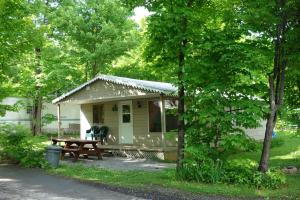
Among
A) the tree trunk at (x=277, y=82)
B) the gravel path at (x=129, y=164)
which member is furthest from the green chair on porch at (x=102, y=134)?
the tree trunk at (x=277, y=82)

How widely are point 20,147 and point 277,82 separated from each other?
32.9 ft

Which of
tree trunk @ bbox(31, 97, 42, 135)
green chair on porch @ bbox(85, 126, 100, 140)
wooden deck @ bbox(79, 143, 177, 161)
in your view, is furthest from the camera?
tree trunk @ bbox(31, 97, 42, 135)

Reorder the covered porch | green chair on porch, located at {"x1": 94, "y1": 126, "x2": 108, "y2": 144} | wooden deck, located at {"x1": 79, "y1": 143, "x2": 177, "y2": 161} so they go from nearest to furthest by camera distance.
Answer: wooden deck, located at {"x1": 79, "y1": 143, "x2": 177, "y2": 161}
the covered porch
green chair on porch, located at {"x1": 94, "y1": 126, "x2": 108, "y2": 144}

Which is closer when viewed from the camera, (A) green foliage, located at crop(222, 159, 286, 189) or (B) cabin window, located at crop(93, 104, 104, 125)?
(A) green foliage, located at crop(222, 159, 286, 189)

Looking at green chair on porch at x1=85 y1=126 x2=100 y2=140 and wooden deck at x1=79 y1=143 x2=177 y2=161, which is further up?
green chair on porch at x1=85 y1=126 x2=100 y2=140

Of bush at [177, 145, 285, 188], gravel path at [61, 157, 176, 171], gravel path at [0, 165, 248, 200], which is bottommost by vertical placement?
gravel path at [0, 165, 248, 200]

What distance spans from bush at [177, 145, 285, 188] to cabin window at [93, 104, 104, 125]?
11.4 metres

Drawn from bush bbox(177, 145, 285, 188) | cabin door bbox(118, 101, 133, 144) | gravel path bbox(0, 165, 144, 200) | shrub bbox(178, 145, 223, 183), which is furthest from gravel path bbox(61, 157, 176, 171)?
bush bbox(177, 145, 285, 188)

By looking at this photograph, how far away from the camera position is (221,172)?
10.1m

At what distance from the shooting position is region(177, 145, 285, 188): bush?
9695 mm

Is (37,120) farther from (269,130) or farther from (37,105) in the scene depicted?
(269,130)

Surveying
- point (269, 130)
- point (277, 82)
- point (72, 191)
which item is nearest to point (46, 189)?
point (72, 191)

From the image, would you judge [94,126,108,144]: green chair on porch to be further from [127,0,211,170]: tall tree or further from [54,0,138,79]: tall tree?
[127,0,211,170]: tall tree

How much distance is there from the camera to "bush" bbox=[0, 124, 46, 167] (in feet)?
47.5
